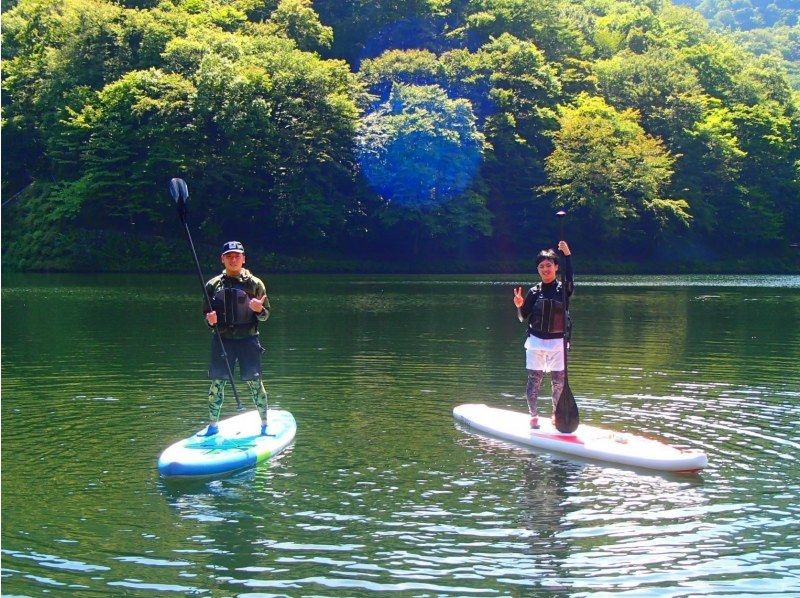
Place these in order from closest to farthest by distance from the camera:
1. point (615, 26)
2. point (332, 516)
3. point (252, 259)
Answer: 1. point (332, 516)
2. point (252, 259)
3. point (615, 26)

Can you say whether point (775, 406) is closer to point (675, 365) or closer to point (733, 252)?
point (675, 365)

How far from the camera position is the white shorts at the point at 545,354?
12422 mm

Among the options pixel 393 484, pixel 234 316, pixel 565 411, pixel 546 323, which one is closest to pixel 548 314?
pixel 546 323

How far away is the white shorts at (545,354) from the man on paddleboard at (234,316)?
3.36 metres

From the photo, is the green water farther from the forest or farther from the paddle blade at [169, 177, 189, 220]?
the forest

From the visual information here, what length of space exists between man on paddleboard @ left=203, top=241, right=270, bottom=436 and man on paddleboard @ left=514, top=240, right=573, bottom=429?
3.15m

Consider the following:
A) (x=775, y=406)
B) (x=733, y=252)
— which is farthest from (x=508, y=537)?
(x=733, y=252)

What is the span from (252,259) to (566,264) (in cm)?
5158

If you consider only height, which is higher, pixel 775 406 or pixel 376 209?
pixel 376 209

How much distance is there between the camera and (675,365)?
20.2 m

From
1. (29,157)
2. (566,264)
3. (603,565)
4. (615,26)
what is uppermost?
(615,26)

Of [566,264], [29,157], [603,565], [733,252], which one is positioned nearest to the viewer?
[603,565]

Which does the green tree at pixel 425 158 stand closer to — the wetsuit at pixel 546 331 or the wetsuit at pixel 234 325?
the wetsuit at pixel 546 331

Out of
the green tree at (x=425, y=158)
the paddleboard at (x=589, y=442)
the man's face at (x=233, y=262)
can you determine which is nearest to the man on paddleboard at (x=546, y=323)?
the paddleboard at (x=589, y=442)
